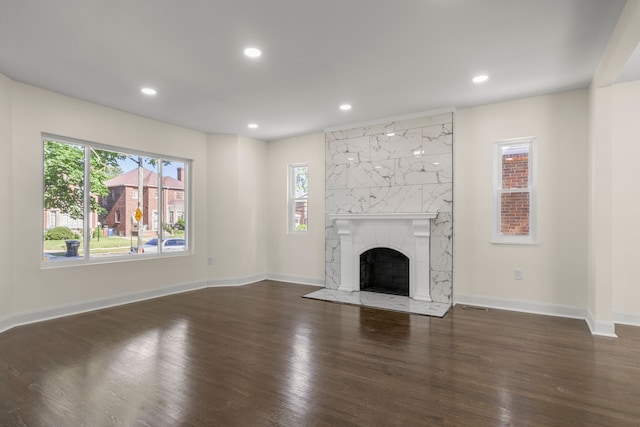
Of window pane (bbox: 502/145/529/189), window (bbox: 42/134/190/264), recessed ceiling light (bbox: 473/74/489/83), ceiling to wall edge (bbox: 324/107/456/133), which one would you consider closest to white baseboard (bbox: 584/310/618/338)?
window pane (bbox: 502/145/529/189)

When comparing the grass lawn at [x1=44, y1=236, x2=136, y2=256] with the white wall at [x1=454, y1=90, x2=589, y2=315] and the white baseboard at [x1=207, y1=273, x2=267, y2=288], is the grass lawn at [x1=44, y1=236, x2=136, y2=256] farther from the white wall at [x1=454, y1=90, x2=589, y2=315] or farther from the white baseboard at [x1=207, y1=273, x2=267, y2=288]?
the white wall at [x1=454, y1=90, x2=589, y2=315]

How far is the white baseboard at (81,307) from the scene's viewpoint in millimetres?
3845

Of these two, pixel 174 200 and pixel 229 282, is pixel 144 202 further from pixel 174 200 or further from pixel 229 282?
pixel 229 282

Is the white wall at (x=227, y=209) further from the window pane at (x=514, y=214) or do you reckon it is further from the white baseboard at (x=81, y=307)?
the window pane at (x=514, y=214)

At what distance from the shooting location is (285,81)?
3.88 m

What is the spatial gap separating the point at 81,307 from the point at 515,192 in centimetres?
610

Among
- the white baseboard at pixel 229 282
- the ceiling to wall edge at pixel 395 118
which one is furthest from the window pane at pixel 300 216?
the ceiling to wall edge at pixel 395 118

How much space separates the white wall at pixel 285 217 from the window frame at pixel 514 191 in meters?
2.87

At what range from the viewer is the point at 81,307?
4.45 meters

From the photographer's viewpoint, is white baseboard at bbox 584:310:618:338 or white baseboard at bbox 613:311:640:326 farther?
white baseboard at bbox 613:311:640:326

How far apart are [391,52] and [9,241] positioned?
4.71 meters

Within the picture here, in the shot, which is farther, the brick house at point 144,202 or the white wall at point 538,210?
the brick house at point 144,202

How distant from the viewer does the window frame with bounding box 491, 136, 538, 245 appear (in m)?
4.45

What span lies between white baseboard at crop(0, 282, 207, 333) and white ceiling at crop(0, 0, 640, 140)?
2.75 metres
